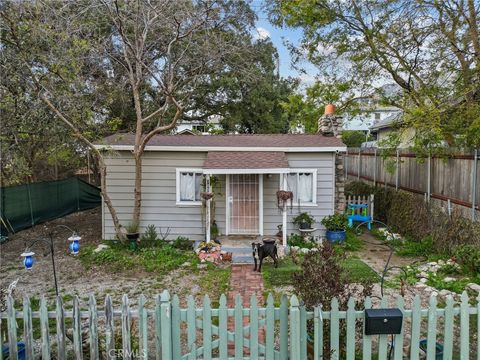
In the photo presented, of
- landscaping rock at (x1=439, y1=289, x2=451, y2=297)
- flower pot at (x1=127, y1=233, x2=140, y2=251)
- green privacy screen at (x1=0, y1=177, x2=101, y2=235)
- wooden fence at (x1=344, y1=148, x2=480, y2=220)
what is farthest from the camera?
green privacy screen at (x1=0, y1=177, x2=101, y2=235)

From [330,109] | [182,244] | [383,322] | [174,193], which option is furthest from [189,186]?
[383,322]

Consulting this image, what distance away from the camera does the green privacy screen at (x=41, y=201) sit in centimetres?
1127

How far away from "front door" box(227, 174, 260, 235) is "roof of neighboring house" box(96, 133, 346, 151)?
953 mm

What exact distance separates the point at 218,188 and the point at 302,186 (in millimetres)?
2359

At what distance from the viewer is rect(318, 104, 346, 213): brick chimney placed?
1082 centimetres

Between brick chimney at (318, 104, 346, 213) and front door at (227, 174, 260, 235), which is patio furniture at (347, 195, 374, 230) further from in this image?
front door at (227, 174, 260, 235)

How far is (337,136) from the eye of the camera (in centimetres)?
1130

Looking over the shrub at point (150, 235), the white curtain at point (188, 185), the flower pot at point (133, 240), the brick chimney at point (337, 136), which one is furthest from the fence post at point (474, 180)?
the flower pot at point (133, 240)

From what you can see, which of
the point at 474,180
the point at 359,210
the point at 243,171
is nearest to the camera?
the point at 474,180

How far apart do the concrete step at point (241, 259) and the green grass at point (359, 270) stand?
2.11 metres

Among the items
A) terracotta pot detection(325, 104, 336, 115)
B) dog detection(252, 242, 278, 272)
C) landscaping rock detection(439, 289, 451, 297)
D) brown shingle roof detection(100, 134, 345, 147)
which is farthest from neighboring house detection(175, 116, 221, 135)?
landscaping rock detection(439, 289, 451, 297)

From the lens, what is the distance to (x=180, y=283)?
280 inches

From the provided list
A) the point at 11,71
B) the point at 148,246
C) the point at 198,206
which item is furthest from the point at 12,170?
the point at 198,206

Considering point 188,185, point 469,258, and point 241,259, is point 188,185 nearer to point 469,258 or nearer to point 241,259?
point 241,259
